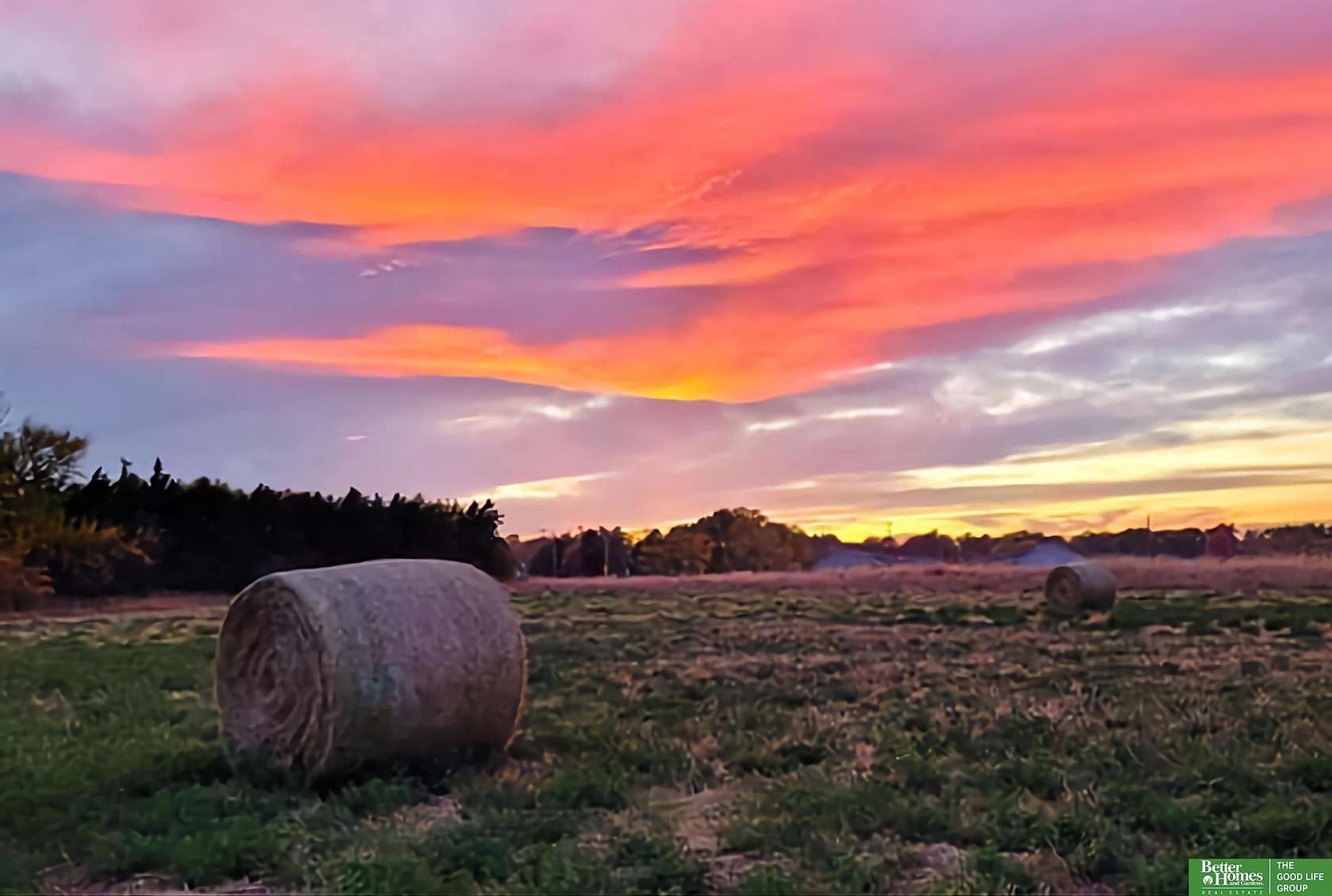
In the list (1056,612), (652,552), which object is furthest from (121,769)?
(652,552)

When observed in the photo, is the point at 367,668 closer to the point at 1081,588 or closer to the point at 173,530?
the point at 1081,588

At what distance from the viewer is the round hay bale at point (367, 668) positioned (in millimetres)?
8805

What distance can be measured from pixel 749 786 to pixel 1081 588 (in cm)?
2009

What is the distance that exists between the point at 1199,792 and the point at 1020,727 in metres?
2.37

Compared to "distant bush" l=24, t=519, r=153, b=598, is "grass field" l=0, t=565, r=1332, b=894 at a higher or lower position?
lower

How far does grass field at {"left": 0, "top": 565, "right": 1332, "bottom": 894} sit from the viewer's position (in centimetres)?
623

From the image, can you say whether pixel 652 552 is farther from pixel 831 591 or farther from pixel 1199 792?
pixel 1199 792

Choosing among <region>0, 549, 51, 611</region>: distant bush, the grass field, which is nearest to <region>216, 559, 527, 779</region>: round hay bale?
the grass field

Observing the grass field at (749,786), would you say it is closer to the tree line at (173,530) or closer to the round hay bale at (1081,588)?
the round hay bale at (1081,588)

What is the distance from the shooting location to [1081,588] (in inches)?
1042

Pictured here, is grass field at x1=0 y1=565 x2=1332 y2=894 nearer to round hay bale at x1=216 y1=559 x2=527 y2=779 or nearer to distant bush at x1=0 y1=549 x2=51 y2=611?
round hay bale at x1=216 y1=559 x2=527 y2=779

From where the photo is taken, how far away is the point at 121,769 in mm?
8969

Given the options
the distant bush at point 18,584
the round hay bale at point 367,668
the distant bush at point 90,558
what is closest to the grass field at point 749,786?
the round hay bale at point 367,668

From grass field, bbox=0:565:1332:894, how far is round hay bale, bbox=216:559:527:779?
1.12ft
